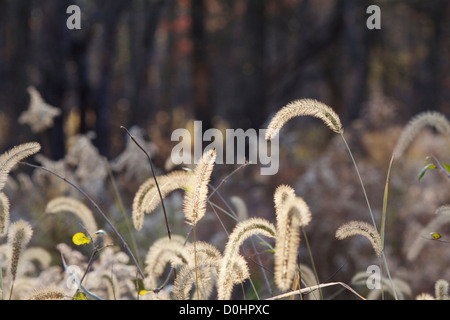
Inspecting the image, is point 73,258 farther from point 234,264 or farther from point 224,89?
point 224,89

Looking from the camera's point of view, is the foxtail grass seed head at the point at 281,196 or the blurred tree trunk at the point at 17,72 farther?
the blurred tree trunk at the point at 17,72

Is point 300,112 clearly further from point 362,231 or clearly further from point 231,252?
point 231,252

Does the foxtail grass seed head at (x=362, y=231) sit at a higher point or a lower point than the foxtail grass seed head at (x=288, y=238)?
higher

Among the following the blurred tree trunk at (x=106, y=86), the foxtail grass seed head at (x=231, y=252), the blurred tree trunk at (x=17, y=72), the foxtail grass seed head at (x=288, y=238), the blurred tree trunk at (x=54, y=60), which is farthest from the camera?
the blurred tree trunk at (x=17, y=72)

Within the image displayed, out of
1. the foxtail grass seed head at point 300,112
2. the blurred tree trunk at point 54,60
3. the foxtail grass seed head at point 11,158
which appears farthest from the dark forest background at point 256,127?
the foxtail grass seed head at point 11,158

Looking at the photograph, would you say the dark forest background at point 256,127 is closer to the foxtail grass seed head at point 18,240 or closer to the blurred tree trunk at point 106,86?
the blurred tree trunk at point 106,86

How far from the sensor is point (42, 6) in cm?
817

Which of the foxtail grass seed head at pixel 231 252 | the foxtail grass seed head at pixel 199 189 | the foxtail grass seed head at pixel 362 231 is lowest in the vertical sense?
the foxtail grass seed head at pixel 231 252

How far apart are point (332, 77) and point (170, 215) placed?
33.7 ft

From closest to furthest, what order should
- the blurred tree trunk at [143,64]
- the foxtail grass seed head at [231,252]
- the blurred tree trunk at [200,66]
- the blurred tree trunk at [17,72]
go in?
the foxtail grass seed head at [231,252]
the blurred tree trunk at [17,72]
the blurred tree trunk at [200,66]
the blurred tree trunk at [143,64]

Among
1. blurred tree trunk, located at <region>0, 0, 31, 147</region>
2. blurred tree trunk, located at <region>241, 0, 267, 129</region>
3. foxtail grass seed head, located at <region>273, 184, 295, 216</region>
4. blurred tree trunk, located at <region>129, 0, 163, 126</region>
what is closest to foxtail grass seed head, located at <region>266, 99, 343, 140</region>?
foxtail grass seed head, located at <region>273, 184, 295, 216</region>

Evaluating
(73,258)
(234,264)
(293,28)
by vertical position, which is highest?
(293,28)

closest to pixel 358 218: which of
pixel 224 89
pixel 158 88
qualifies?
pixel 224 89

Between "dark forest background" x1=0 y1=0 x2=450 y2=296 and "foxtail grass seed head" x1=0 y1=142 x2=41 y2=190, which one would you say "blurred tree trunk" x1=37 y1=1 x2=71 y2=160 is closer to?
"dark forest background" x1=0 y1=0 x2=450 y2=296
